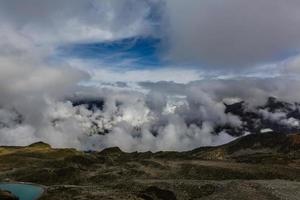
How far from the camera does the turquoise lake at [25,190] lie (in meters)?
137

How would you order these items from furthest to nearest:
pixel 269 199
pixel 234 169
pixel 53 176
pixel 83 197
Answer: pixel 53 176 < pixel 234 169 < pixel 83 197 < pixel 269 199

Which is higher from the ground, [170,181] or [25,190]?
[170,181]

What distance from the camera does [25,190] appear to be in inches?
6142

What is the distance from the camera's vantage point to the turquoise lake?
137400mm

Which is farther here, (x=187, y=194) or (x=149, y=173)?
(x=149, y=173)

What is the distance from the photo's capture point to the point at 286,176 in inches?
6363

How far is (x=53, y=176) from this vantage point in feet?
605

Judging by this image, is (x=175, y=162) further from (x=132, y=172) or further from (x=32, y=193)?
(x=32, y=193)

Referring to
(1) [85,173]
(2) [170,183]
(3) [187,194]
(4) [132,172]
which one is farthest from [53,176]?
(3) [187,194]

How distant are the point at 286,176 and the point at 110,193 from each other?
218 ft

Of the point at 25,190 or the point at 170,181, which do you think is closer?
the point at 170,181

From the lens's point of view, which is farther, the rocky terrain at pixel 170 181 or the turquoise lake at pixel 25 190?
the turquoise lake at pixel 25 190

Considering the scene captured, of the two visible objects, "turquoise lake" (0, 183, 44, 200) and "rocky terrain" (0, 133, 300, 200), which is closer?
"rocky terrain" (0, 133, 300, 200)

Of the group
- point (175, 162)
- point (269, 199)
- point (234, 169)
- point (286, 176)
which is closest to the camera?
point (269, 199)
